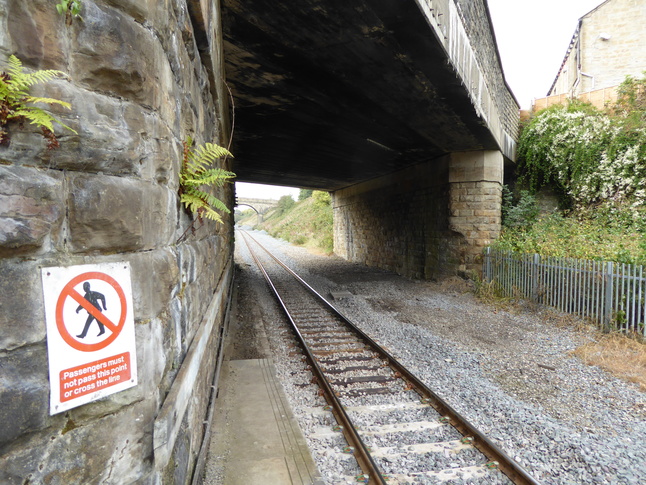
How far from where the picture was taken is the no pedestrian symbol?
1.32 metres

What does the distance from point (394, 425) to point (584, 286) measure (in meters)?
5.45

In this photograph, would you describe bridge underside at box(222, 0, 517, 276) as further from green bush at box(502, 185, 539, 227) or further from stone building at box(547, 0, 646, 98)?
stone building at box(547, 0, 646, 98)

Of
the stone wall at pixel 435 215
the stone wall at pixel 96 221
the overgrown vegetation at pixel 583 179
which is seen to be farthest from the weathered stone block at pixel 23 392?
the stone wall at pixel 435 215

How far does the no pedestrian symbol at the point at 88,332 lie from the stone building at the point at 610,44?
21.6 m

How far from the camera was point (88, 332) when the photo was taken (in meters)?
1.43

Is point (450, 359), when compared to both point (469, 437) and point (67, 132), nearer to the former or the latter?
point (469, 437)

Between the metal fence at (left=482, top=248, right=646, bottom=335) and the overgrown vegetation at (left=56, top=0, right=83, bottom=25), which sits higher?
the overgrown vegetation at (left=56, top=0, right=83, bottom=25)

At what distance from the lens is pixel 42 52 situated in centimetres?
132

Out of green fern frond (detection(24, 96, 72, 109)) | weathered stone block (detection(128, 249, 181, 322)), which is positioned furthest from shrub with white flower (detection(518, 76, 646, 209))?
green fern frond (detection(24, 96, 72, 109))

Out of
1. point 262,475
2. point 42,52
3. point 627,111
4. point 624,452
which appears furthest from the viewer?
point 627,111

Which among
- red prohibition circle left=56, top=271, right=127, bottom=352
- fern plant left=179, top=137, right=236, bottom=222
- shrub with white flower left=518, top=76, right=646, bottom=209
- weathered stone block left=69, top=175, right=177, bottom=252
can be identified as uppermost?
shrub with white flower left=518, top=76, right=646, bottom=209

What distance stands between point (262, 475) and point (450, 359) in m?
3.52

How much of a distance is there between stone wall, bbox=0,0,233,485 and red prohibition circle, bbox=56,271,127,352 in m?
0.07

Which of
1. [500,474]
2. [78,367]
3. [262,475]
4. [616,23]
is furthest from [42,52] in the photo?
[616,23]
